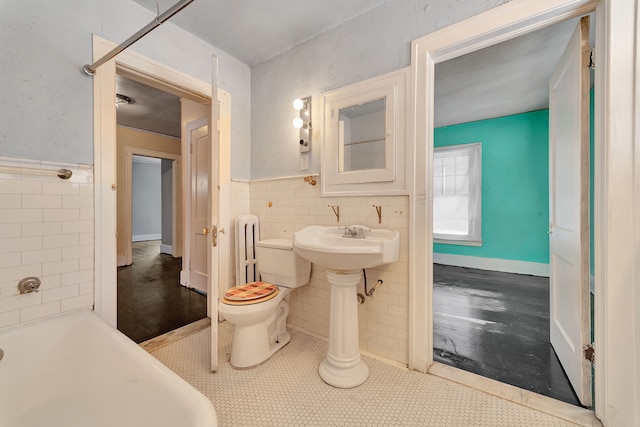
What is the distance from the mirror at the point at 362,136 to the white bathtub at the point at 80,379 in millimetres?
1535

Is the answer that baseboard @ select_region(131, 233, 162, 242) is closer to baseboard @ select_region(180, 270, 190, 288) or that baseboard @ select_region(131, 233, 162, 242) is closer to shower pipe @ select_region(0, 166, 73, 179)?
baseboard @ select_region(180, 270, 190, 288)

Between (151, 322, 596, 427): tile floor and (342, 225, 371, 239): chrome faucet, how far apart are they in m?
0.85

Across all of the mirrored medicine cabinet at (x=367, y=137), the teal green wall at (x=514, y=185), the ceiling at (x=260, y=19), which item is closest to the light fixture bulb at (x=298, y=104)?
the mirrored medicine cabinet at (x=367, y=137)

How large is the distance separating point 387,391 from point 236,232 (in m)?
1.63

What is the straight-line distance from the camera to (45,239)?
1.39 m

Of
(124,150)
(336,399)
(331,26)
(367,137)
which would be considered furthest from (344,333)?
(124,150)

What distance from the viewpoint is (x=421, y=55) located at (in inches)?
61.3

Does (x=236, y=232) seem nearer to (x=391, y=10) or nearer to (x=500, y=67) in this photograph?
(x=391, y=10)

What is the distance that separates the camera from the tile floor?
1.23 metres

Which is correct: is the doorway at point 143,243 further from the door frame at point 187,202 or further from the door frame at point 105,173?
the door frame at point 105,173

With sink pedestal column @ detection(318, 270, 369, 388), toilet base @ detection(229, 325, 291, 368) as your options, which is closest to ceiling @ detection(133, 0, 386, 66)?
sink pedestal column @ detection(318, 270, 369, 388)

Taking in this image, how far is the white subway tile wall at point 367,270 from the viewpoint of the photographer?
1.67 metres

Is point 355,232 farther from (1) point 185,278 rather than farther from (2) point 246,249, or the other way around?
(1) point 185,278

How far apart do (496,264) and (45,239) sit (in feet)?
16.5
